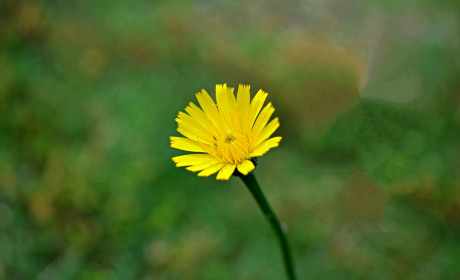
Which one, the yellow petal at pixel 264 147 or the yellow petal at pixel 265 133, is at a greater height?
the yellow petal at pixel 265 133

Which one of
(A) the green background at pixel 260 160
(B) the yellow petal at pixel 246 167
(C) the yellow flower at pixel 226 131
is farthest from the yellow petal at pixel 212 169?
(A) the green background at pixel 260 160

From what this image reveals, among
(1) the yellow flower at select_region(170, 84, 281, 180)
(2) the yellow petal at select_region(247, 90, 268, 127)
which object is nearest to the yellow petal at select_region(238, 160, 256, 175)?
(1) the yellow flower at select_region(170, 84, 281, 180)

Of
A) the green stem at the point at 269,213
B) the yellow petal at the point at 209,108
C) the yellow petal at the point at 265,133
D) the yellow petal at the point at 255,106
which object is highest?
the yellow petal at the point at 209,108

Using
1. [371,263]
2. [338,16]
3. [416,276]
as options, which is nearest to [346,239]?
→ [371,263]

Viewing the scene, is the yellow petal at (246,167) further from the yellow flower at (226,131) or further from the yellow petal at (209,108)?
the yellow petal at (209,108)

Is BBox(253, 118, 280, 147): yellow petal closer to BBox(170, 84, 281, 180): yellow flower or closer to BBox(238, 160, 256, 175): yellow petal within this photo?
BBox(170, 84, 281, 180): yellow flower

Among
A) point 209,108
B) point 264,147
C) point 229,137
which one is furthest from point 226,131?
point 264,147
